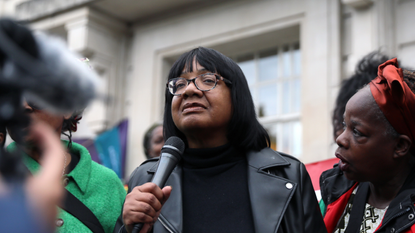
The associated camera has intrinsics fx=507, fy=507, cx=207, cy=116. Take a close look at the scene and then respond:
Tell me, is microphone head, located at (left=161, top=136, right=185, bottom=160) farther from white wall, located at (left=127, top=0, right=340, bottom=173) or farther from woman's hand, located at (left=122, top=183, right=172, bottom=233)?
white wall, located at (left=127, top=0, right=340, bottom=173)

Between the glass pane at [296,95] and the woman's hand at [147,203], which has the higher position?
the glass pane at [296,95]

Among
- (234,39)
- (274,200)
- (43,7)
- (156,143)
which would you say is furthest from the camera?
(43,7)

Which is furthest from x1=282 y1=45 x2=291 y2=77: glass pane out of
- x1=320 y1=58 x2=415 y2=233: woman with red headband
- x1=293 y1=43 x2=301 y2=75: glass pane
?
x1=320 y1=58 x2=415 y2=233: woman with red headband

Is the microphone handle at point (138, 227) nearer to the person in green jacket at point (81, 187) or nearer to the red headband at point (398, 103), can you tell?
the person in green jacket at point (81, 187)

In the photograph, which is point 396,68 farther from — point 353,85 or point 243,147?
point 353,85

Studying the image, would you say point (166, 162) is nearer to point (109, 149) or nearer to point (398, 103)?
point (398, 103)

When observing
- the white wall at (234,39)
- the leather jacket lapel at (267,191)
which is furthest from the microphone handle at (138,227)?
the white wall at (234,39)

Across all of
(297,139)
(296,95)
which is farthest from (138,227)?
(296,95)

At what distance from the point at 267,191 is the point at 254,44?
21.5 ft

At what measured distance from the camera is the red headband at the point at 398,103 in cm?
253

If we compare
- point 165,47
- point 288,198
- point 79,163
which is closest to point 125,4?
point 165,47

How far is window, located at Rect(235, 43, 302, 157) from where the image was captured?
8383mm

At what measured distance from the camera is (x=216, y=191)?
105 inches

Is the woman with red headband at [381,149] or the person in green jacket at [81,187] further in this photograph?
the person in green jacket at [81,187]
